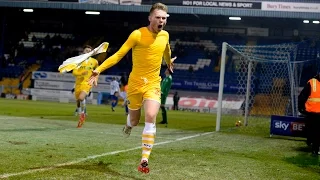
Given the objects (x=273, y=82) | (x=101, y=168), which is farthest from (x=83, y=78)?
(x=273, y=82)

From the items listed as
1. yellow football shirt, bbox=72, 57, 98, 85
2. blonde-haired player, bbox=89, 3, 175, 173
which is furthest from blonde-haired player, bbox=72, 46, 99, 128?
blonde-haired player, bbox=89, 3, 175, 173

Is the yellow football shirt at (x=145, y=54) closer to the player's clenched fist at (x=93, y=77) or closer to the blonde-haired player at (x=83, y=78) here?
the player's clenched fist at (x=93, y=77)

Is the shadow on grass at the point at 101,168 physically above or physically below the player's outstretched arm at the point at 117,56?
below

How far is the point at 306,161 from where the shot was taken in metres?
9.02

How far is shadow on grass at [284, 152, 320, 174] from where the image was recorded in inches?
321

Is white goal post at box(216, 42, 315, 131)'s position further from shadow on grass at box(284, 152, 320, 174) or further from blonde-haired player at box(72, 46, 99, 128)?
shadow on grass at box(284, 152, 320, 174)

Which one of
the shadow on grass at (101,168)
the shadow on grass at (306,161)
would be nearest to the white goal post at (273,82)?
the shadow on grass at (306,161)

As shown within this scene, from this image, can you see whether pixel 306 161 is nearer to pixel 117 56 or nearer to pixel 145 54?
pixel 145 54

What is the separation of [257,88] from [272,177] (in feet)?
79.3

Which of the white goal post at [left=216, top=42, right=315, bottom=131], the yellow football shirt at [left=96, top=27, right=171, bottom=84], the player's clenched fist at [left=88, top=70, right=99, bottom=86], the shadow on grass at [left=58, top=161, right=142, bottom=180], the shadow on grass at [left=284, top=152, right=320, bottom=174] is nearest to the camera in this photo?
the shadow on grass at [left=58, top=161, right=142, bottom=180]

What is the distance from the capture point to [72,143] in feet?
31.1

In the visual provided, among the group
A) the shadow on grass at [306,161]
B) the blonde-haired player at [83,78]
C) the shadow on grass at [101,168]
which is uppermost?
the blonde-haired player at [83,78]

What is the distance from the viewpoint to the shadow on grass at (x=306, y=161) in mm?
8148

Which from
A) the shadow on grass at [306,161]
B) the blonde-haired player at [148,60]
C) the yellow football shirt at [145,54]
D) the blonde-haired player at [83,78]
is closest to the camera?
the blonde-haired player at [148,60]
